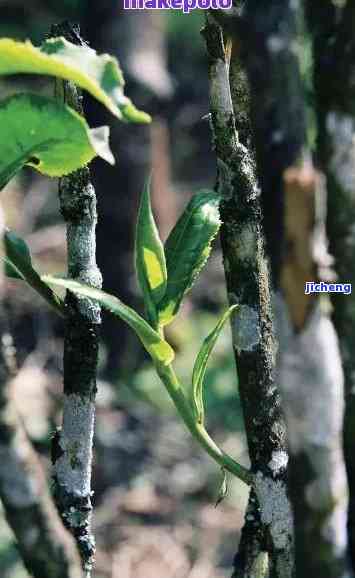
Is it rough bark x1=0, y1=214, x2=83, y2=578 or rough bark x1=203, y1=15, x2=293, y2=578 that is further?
rough bark x1=203, y1=15, x2=293, y2=578

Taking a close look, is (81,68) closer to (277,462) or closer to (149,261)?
(149,261)

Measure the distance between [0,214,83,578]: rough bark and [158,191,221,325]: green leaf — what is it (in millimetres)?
143

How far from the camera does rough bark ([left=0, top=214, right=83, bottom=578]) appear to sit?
438mm

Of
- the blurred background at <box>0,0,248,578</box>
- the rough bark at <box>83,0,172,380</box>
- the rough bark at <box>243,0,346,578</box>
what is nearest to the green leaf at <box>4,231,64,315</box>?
the rough bark at <box>243,0,346,578</box>

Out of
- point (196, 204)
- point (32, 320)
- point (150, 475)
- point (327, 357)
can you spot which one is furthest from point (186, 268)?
point (32, 320)

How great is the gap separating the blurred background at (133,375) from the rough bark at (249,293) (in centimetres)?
117

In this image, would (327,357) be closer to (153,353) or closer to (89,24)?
(153,353)

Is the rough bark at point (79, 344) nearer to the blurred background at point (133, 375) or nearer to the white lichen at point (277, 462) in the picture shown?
the white lichen at point (277, 462)

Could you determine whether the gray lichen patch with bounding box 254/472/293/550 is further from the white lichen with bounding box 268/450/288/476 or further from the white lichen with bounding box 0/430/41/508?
the white lichen with bounding box 0/430/41/508

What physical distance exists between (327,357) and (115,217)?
2.17 metres

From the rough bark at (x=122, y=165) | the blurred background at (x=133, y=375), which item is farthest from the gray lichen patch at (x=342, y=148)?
the rough bark at (x=122, y=165)

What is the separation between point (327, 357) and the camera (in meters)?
0.46

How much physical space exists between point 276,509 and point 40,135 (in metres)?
0.24

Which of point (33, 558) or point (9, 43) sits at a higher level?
point (9, 43)
